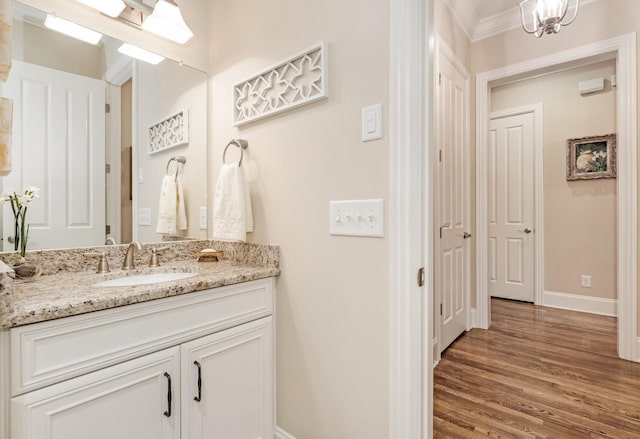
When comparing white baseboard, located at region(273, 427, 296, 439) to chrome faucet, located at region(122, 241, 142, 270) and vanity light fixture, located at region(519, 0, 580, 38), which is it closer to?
chrome faucet, located at region(122, 241, 142, 270)

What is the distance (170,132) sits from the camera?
1.80 meters

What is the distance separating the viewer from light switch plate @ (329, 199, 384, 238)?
117 cm

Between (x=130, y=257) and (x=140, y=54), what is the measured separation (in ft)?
3.34

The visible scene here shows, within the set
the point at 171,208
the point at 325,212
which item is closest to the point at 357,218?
the point at 325,212

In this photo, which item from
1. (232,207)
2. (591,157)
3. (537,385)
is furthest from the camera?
(591,157)

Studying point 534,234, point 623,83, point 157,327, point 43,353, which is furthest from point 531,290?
point 43,353

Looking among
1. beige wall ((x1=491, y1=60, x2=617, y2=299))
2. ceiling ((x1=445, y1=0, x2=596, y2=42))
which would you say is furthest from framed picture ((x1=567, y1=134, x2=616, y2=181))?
ceiling ((x1=445, y1=0, x2=596, y2=42))

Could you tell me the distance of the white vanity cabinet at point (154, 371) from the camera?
0.87 meters

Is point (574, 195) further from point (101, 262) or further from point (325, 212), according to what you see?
point (101, 262)

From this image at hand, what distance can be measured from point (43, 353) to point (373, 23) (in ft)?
4.76

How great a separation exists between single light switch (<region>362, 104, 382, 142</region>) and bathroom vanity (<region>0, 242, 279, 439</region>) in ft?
2.43

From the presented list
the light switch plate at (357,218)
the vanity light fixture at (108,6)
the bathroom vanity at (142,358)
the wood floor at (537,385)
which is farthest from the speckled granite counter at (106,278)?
the wood floor at (537,385)

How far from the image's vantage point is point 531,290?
388 cm

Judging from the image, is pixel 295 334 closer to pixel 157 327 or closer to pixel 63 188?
pixel 157 327
